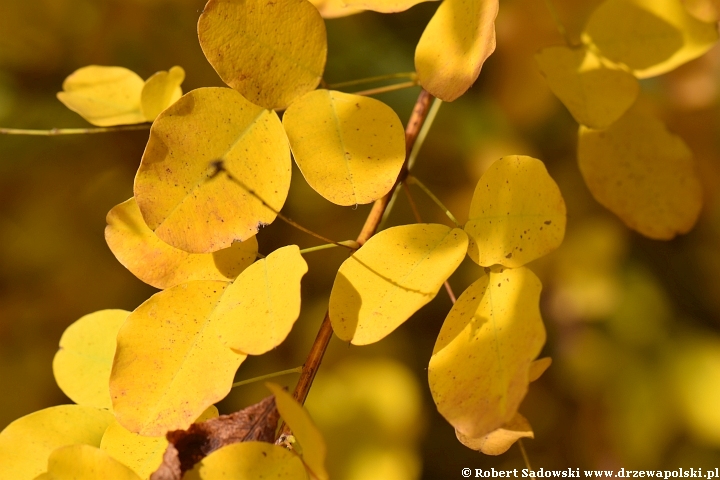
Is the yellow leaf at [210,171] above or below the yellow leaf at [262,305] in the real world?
above

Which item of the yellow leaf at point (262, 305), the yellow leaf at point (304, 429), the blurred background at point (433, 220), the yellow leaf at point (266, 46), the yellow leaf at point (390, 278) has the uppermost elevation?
the yellow leaf at point (266, 46)

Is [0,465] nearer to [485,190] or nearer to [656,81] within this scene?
[485,190]

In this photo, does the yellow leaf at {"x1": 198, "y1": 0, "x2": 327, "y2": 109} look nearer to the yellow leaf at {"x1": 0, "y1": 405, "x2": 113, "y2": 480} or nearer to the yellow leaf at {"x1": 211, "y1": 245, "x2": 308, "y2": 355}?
the yellow leaf at {"x1": 211, "y1": 245, "x2": 308, "y2": 355}

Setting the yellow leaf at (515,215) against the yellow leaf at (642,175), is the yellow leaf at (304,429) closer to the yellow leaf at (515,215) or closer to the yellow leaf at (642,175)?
the yellow leaf at (515,215)

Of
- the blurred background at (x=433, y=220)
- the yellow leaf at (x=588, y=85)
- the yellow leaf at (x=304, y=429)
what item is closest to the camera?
the yellow leaf at (x=304, y=429)

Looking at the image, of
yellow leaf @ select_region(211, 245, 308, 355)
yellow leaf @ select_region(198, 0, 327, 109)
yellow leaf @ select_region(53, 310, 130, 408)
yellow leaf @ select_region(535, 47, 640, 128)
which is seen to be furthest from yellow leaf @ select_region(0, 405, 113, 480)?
yellow leaf @ select_region(535, 47, 640, 128)

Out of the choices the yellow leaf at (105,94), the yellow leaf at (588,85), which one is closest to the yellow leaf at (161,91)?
the yellow leaf at (105,94)

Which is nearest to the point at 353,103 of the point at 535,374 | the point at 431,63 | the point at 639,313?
the point at 431,63
